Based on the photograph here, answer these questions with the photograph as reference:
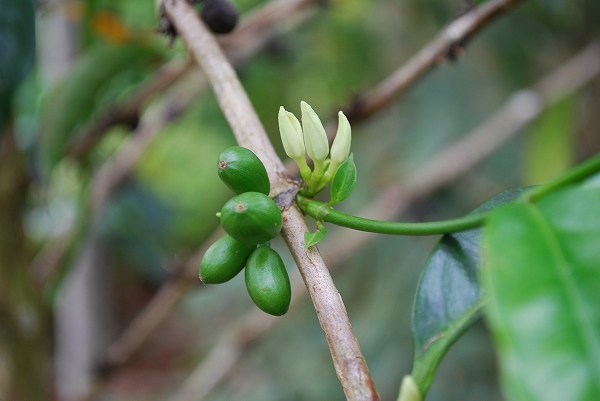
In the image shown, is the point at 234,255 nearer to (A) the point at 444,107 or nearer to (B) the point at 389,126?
(A) the point at 444,107

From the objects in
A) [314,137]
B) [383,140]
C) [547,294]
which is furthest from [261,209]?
[383,140]

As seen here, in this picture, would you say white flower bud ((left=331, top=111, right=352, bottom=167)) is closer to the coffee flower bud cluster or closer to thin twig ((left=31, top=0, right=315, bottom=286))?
the coffee flower bud cluster

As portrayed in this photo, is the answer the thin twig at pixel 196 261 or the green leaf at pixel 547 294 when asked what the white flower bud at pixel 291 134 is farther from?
the thin twig at pixel 196 261

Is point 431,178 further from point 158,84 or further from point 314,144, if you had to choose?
point 314,144

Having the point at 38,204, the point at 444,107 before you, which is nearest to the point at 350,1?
the point at 444,107

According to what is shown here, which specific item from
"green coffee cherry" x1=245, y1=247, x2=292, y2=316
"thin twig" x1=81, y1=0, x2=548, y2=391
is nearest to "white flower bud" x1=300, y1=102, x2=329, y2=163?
"green coffee cherry" x1=245, y1=247, x2=292, y2=316

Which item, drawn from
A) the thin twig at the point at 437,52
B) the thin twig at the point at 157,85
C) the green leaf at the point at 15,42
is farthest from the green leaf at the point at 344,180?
the thin twig at the point at 157,85

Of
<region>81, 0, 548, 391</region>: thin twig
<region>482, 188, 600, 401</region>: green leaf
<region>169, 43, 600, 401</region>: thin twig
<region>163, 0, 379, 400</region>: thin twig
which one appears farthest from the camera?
<region>169, 43, 600, 401</region>: thin twig
